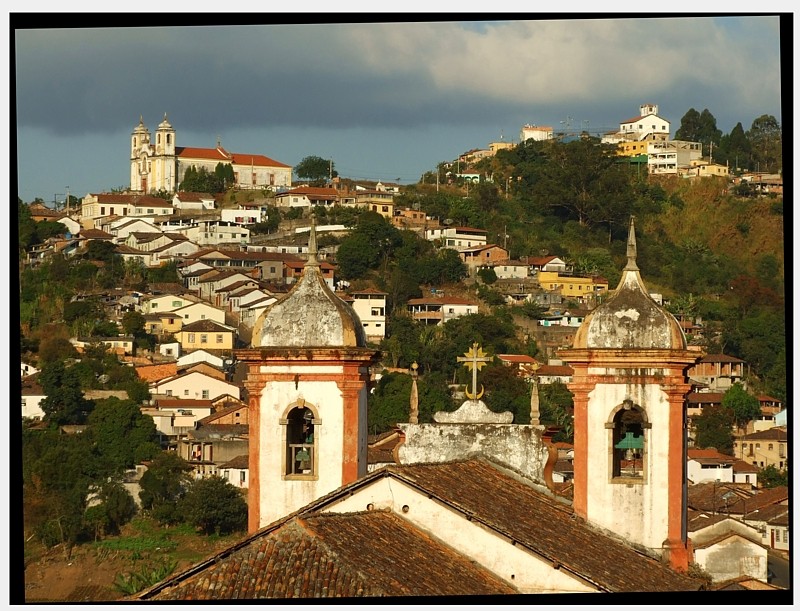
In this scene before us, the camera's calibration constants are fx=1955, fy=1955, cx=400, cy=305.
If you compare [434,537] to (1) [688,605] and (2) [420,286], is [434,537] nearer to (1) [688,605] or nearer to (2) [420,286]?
(1) [688,605]

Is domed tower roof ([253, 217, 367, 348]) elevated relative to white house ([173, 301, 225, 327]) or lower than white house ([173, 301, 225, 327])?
elevated

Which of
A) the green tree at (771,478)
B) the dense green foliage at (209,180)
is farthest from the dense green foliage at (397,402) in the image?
the dense green foliage at (209,180)

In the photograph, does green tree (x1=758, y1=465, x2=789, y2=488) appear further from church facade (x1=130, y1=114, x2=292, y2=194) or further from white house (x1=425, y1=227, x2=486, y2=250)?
church facade (x1=130, y1=114, x2=292, y2=194)

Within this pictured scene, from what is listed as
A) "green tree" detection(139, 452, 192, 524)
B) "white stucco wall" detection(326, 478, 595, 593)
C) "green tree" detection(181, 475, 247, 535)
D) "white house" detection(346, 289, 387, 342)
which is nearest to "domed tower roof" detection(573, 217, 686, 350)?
"white stucco wall" detection(326, 478, 595, 593)

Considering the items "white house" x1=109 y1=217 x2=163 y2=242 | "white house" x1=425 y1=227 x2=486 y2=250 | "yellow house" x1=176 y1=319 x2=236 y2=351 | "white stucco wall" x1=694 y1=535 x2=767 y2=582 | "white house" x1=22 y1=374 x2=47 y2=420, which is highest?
"white house" x1=109 y1=217 x2=163 y2=242

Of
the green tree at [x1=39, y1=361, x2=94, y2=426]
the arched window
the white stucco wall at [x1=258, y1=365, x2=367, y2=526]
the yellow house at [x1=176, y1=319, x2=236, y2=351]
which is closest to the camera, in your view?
the white stucco wall at [x1=258, y1=365, x2=367, y2=526]

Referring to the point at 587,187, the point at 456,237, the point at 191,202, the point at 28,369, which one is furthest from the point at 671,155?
the point at 28,369

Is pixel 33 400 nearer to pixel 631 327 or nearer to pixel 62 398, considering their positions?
pixel 62 398
